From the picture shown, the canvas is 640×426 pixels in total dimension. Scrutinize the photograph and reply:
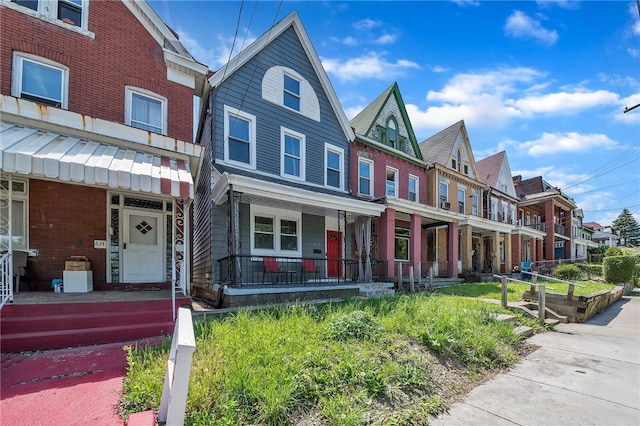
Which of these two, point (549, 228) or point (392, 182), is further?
point (549, 228)

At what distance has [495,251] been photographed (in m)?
20.6

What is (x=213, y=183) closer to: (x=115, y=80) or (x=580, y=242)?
(x=115, y=80)

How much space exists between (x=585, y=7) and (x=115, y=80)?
37.8ft

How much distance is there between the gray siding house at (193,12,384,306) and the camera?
9156 millimetres

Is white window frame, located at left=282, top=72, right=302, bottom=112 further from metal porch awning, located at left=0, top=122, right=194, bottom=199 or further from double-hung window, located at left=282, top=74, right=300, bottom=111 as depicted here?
metal porch awning, located at left=0, top=122, right=194, bottom=199

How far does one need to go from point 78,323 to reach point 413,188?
15542mm

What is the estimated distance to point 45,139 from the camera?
586cm

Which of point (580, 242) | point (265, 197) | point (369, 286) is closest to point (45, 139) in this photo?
point (265, 197)

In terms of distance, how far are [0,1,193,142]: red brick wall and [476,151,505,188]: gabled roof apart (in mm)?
22465

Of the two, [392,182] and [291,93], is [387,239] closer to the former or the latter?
[392,182]

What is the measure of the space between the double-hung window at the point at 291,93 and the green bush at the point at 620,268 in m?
18.8

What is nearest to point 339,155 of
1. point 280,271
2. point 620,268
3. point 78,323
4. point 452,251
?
point 280,271

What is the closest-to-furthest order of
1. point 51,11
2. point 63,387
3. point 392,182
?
point 63,387 → point 51,11 → point 392,182

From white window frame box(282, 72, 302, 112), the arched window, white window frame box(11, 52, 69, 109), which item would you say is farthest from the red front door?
white window frame box(11, 52, 69, 109)
